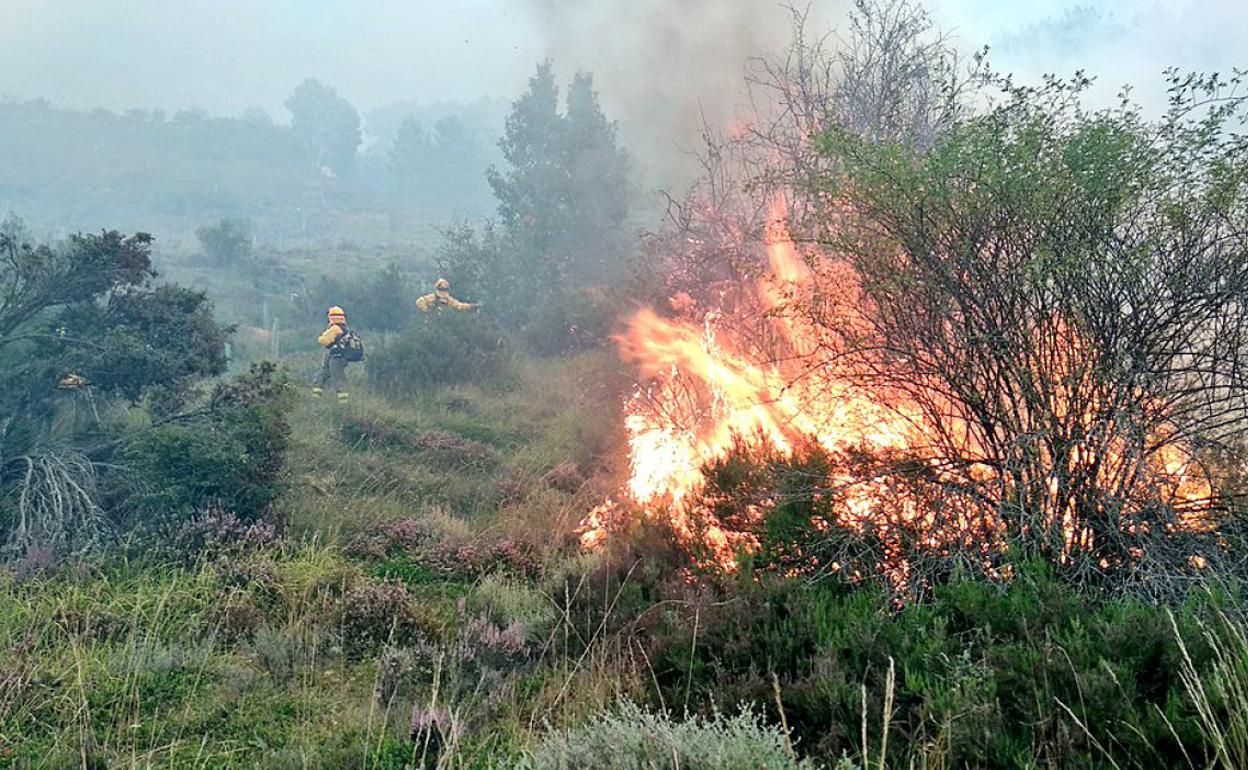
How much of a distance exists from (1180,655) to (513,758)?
261 centimetres

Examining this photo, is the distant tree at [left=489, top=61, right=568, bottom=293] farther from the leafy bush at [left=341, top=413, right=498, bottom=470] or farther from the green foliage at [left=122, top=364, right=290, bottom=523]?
the green foliage at [left=122, top=364, right=290, bottom=523]

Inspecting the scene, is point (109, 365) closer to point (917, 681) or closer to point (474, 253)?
point (917, 681)

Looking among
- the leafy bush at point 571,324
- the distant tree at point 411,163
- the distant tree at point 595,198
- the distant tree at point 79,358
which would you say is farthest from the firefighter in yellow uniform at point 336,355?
the distant tree at point 411,163

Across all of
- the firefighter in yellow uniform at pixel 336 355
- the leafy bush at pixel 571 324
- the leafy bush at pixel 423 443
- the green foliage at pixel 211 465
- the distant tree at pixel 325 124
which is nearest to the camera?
the green foliage at pixel 211 465

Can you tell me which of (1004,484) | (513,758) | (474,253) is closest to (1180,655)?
(1004,484)

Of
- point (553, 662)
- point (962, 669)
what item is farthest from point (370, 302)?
point (962, 669)

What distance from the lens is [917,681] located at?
2969mm

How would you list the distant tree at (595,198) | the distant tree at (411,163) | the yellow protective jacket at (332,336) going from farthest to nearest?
1. the distant tree at (411,163)
2. the distant tree at (595,198)
3. the yellow protective jacket at (332,336)

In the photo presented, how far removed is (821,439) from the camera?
18.4 feet

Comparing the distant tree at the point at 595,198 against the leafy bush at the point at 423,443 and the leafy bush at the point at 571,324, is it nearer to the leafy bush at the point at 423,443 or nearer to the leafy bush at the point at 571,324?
the leafy bush at the point at 571,324

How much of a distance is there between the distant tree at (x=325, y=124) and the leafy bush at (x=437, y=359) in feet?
202

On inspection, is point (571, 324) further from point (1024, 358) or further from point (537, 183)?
point (1024, 358)

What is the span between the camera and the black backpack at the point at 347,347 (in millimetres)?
14438

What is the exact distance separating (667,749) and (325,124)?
80311 millimetres
